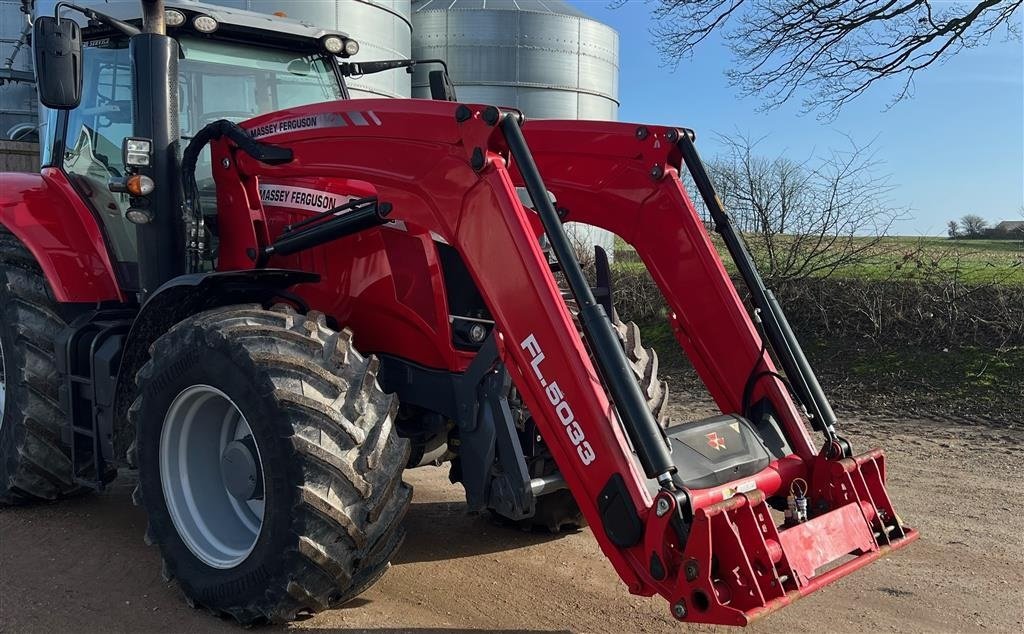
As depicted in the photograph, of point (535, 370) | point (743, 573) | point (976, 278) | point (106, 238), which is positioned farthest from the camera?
point (976, 278)

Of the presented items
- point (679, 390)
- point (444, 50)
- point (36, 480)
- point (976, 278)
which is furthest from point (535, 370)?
point (444, 50)

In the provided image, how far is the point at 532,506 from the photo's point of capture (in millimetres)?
3158

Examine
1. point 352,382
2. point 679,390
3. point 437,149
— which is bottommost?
point 679,390

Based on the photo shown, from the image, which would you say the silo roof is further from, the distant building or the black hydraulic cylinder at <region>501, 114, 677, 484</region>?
the black hydraulic cylinder at <region>501, 114, 677, 484</region>

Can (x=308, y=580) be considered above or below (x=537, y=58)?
below

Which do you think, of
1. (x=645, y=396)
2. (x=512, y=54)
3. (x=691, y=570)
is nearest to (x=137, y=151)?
(x=645, y=396)

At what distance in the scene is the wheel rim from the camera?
11.2 feet

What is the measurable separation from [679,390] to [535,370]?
6.34 meters

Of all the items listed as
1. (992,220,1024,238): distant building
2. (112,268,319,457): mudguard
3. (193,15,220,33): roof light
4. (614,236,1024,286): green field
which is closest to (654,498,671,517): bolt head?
(112,268,319,457): mudguard

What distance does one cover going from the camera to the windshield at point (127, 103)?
441 centimetres

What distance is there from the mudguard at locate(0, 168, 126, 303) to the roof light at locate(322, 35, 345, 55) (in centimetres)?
157

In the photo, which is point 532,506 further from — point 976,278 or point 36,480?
point 976,278

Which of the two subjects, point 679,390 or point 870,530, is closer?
point 870,530

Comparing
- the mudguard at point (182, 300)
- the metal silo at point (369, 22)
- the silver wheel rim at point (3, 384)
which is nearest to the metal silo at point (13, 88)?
the metal silo at point (369, 22)
